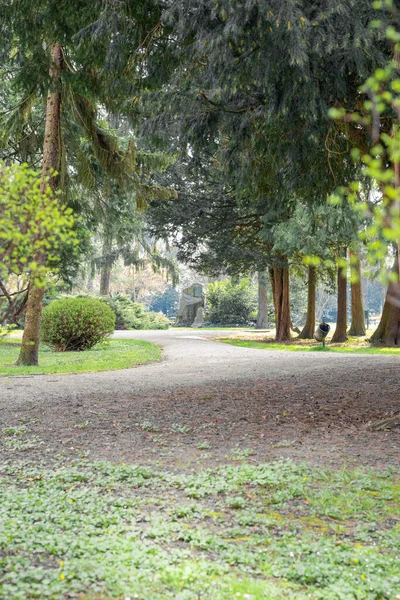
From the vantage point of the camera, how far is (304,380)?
7.98 metres

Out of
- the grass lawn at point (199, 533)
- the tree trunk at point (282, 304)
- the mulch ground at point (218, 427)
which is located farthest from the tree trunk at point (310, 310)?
the grass lawn at point (199, 533)

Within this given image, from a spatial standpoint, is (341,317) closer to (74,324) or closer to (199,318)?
(74,324)

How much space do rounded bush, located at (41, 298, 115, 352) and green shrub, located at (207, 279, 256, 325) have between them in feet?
62.8

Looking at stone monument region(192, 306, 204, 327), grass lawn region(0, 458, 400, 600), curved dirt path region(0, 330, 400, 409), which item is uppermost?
stone monument region(192, 306, 204, 327)

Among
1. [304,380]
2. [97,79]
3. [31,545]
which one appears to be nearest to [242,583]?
[31,545]

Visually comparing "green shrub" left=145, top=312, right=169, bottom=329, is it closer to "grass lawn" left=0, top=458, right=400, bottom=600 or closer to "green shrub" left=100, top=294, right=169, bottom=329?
"green shrub" left=100, top=294, right=169, bottom=329

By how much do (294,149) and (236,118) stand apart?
2.27 ft

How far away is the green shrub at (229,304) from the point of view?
3400 centimetres

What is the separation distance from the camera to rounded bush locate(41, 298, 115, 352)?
14.4 metres

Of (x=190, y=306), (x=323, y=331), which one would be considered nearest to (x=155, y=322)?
(x=190, y=306)

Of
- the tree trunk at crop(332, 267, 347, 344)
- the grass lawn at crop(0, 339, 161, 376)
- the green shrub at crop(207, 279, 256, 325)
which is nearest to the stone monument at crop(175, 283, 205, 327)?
the green shrub at crop(207, 279, 256, 325)

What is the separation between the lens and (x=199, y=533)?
8.93 ft

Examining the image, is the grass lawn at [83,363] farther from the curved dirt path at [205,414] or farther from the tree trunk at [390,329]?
the tree trunk at [390,329]

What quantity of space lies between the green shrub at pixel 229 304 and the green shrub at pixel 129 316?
368cm
